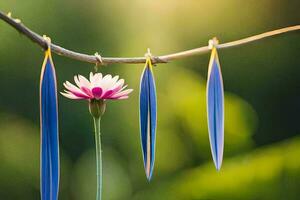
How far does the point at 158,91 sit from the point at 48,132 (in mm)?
759

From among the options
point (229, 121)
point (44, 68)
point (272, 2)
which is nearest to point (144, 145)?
point (44, 68)

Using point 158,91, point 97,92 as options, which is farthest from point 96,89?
point 158,91

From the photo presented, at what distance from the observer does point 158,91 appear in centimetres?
114

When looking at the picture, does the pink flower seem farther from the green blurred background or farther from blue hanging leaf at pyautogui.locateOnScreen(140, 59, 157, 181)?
the green blurred background

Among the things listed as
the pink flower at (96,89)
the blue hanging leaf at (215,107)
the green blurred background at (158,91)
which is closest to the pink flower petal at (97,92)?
the pink flower at (96,89)

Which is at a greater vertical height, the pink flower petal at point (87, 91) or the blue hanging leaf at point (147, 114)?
the pink flower petal at point (87, 91)

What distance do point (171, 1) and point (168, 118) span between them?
0.88ft

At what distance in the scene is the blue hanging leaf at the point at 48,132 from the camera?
1.27 ft

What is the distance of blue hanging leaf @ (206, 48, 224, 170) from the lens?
44 centimetres

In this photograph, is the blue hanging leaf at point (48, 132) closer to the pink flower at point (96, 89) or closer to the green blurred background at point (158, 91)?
the pink flower at point (96, 89)

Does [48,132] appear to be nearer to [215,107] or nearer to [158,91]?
[215,107]

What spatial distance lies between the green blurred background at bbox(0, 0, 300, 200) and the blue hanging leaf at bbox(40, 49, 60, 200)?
2.31 feet

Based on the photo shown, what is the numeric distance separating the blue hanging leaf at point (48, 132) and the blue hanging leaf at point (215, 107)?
0.45ft

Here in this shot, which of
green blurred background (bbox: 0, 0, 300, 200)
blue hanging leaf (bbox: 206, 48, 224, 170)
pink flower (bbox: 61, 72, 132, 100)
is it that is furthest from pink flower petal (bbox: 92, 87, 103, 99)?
green blurred background (bbox: 0, 0, 300, 200)
